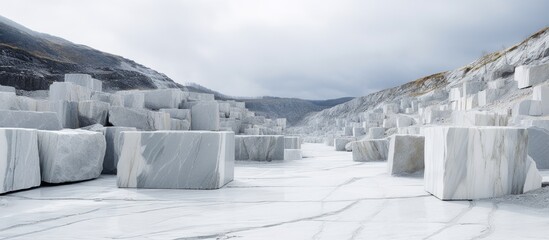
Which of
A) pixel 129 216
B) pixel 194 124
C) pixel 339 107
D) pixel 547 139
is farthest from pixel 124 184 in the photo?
pixel 339 107

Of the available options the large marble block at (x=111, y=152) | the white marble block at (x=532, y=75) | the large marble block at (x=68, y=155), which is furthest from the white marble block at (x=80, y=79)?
the white marble block at (x=532, y=75)

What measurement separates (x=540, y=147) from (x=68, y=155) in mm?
6083

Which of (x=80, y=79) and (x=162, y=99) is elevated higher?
(x=80, y=79)

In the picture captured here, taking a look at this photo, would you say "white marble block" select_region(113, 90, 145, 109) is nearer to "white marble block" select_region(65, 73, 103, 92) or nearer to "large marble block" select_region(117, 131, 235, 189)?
"white marble block" select_region(65, 73, 103, 92)

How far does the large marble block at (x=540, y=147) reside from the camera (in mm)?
5957

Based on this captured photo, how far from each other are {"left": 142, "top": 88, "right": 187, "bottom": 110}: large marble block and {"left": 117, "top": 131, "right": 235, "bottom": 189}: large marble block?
6.86m

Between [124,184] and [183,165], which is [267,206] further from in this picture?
[124,184]

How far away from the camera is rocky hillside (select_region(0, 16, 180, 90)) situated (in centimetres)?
3022

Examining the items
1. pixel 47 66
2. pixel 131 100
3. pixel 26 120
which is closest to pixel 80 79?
pixel 131 100

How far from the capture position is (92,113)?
7922 mm

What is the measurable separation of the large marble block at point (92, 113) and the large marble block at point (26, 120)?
172 centimetres

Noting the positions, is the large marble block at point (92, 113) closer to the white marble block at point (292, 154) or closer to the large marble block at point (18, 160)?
the large marble block at point (18, 160)

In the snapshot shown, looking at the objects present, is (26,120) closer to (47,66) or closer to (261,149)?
(261,149)

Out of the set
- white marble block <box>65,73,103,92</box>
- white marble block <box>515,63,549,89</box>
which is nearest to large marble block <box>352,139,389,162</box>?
white marble block <box>515,63,549,89</box>
